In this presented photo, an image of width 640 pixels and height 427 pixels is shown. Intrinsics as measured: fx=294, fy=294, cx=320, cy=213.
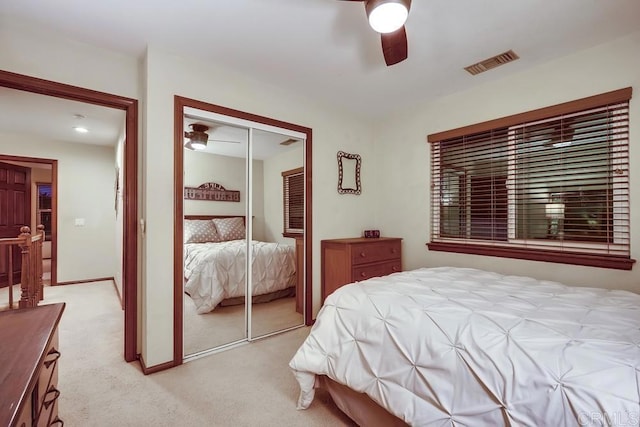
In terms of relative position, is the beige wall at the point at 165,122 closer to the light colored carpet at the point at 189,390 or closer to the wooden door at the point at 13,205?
the light colored carpet at the point at 189,390

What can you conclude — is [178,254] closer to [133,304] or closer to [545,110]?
[133,304]

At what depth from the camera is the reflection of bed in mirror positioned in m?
2.50

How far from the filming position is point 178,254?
229cm

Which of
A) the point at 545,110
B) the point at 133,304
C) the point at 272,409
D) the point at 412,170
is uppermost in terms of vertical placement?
the point at 545,110

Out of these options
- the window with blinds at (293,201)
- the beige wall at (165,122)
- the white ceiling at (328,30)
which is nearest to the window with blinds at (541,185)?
the white ceiling at (328,30)

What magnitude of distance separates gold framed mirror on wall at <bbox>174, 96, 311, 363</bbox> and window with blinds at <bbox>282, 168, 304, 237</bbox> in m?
0.04

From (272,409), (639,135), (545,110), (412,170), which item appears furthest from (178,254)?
(639,135)

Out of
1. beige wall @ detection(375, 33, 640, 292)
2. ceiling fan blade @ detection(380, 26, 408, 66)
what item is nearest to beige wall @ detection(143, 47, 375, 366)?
beige wall @ detection(375, 33, 640, 292)

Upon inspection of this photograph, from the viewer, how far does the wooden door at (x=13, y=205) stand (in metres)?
4.60

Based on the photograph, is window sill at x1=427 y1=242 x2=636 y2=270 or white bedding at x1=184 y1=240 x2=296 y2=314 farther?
white bedding at x1=184 y1=240 x2=296 y2=314

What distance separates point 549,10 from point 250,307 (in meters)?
3.14

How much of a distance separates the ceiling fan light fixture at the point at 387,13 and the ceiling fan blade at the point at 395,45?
135 mm

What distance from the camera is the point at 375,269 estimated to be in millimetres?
3146

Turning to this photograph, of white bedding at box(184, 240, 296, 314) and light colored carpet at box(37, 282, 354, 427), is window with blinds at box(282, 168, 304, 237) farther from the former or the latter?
light colored carpet at box(37, 282, 354, 427)
